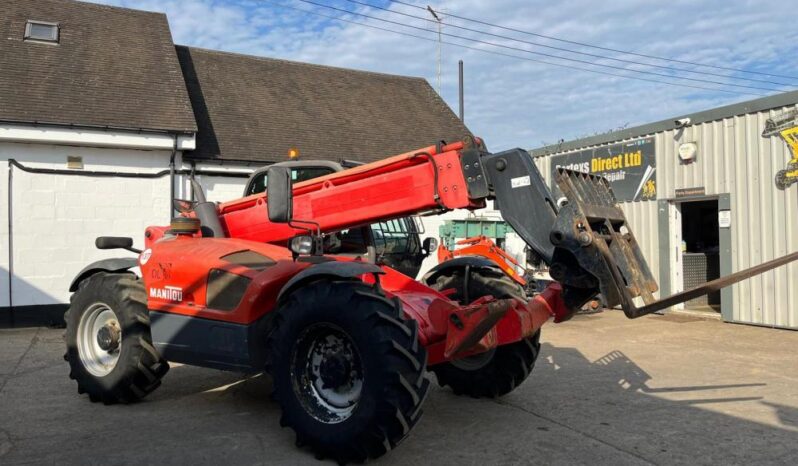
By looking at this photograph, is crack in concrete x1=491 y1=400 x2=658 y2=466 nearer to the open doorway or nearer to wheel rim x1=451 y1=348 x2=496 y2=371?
wheel rim x1=451 y1=348 x2=496 y2=371

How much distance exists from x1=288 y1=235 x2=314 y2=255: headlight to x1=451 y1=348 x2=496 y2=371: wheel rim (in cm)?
195

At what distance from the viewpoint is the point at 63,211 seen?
37.8 feet

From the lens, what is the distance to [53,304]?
1136 cm

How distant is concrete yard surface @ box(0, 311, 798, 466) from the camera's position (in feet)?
14.1

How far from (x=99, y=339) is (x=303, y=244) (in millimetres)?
2670

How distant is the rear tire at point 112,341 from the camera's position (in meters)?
5.53

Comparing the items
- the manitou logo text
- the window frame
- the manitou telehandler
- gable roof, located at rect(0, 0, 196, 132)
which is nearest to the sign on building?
the manitou telehandler

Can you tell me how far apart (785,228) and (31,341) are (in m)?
12.4

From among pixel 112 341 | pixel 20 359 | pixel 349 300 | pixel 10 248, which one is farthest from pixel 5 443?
pixel 10 248

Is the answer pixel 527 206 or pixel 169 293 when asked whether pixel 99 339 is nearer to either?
pixel 169 293

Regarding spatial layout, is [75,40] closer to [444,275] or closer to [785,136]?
[444,275]

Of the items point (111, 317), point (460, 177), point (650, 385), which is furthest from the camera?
point (650, 385)

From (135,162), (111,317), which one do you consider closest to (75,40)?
(135,162)

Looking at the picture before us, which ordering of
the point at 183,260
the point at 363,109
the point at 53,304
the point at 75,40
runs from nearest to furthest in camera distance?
the point at 183,260
the point at 53,304
the point at 75,40
the point at 363,109
